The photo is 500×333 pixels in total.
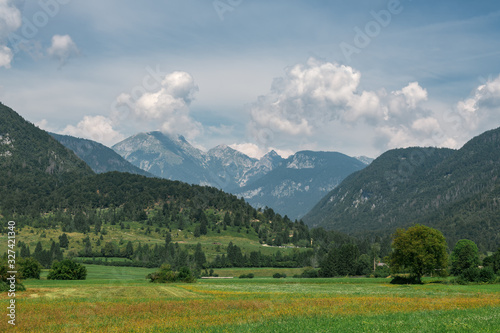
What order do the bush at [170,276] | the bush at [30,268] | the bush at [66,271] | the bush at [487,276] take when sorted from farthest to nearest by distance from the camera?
the bush at [66,271] → the bush at [170,276] → the bush at [30,268] → the bush at [487,276]

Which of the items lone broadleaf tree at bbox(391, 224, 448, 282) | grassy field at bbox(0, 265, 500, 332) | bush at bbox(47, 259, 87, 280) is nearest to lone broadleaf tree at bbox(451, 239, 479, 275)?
lone broadleaf tree at bbox(391, 224, 448, 282)

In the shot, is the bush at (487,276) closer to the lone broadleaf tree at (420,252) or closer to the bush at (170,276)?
the lone broadleaf tree at (420,252)

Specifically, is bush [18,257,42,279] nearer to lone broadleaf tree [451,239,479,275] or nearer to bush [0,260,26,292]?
bush [0,260,26,292]

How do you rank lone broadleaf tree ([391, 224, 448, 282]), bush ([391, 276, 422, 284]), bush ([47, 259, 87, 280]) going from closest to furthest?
lone broadleaf tree ([391, 224, 448, 282]), bush ([391, 276, 422, 284]), bush ([47, 259, 87, 280])

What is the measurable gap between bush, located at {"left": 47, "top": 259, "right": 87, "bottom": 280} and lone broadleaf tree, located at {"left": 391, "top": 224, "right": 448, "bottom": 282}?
97.1 meters

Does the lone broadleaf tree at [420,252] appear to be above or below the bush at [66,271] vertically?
above

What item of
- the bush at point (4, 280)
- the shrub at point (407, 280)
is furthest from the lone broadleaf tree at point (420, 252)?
the bush at point (4, 280)

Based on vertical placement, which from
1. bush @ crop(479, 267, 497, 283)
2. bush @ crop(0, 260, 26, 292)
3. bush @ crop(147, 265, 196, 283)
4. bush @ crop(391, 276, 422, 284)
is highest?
bush @ crop(0, 260, 26, 292)

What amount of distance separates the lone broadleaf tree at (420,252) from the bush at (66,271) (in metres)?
97.1

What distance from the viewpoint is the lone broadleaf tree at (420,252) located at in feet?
346

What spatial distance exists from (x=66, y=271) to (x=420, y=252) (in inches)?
4149

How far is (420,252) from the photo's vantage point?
346 feet

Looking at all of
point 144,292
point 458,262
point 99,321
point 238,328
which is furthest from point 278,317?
point 458,262

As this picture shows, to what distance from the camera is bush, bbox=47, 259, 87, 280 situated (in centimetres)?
13025
